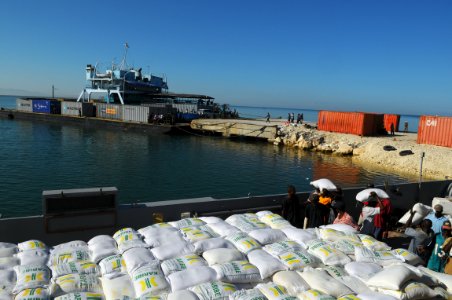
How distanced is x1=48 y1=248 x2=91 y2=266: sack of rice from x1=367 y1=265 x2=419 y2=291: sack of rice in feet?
14.2

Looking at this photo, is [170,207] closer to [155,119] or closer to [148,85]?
[155,119]

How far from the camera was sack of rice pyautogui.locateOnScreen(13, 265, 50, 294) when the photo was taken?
4395mm

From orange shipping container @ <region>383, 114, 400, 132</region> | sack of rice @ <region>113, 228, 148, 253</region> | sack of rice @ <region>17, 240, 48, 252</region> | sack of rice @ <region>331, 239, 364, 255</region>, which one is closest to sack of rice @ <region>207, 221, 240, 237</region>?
sack of rice @ <region>113, 228, 148, 253</region>

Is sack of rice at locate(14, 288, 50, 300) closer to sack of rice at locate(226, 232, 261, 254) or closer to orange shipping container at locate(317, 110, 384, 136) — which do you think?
sack of rice at locate(226, 232, 261, 254)

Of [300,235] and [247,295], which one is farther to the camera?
[300,235]

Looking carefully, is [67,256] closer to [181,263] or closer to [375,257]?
[181,263]

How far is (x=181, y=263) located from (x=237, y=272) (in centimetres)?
85

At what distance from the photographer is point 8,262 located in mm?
5059

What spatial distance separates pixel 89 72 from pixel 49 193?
61.7 meters

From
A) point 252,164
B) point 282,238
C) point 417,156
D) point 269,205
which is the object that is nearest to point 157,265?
point 282,238

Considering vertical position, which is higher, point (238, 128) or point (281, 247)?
point (238, 128)

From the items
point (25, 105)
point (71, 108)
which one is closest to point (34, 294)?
point (71, 108)

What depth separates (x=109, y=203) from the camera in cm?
823

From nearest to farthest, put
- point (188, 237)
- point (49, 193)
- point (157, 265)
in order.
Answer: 1. point (157, 265)
2. point (188, 237)
3. point (49, 193)
